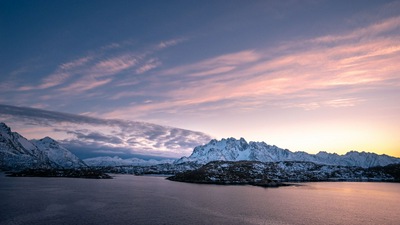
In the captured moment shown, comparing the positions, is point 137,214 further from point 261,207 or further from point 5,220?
point 261,207

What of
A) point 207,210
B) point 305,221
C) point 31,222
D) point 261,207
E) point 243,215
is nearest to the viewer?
point 31,222

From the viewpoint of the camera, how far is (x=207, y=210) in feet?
383

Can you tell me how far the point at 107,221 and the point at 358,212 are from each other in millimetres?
109029

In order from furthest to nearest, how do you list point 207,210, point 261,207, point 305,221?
point 261,207 < point 207,210 < point 305,221

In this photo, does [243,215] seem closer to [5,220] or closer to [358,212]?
[358,212]

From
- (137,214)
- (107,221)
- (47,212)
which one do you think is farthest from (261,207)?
(47,212)

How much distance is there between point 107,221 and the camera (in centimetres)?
8906

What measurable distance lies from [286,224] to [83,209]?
3189 inches

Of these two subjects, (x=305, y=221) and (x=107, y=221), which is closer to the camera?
(x=107, y=221)

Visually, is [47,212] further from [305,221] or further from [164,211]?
[305,221]

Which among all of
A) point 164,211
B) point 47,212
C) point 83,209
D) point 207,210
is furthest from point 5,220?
point 207,210

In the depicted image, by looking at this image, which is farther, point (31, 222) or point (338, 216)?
point (338, 216)

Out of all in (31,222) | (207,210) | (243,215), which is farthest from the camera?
(207,210)

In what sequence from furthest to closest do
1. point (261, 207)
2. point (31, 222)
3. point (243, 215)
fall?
point (261, 207)
point (243, 215)
point (31, 222)
